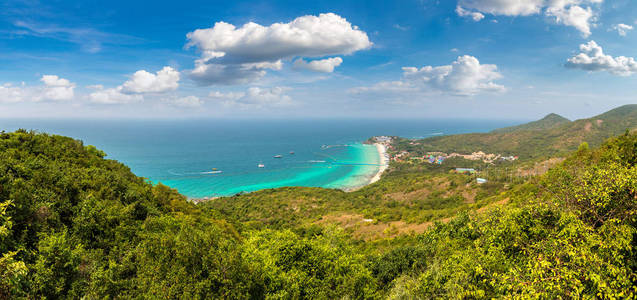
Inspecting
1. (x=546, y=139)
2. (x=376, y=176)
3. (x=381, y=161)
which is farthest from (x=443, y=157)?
(x=546, y=139)

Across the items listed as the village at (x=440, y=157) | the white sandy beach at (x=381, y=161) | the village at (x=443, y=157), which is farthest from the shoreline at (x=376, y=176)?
the village at (x=443, y=157)

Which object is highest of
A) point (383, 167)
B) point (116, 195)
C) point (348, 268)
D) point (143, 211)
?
point (116, 195)

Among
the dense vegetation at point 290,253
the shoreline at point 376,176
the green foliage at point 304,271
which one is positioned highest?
the dense vegetation at point 290,253

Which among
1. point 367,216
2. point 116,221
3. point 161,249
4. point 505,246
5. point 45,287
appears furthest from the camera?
point 367,216

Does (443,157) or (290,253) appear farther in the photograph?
(443,157)

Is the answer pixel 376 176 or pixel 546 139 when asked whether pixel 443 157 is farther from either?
pixel 546 139

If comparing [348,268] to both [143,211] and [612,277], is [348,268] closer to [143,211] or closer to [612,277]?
[612,277]

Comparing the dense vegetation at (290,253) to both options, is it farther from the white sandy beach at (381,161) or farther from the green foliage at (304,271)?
the white sandy beach at (381,161)

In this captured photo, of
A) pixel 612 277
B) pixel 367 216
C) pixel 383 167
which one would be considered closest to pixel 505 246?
pixel 612 277
